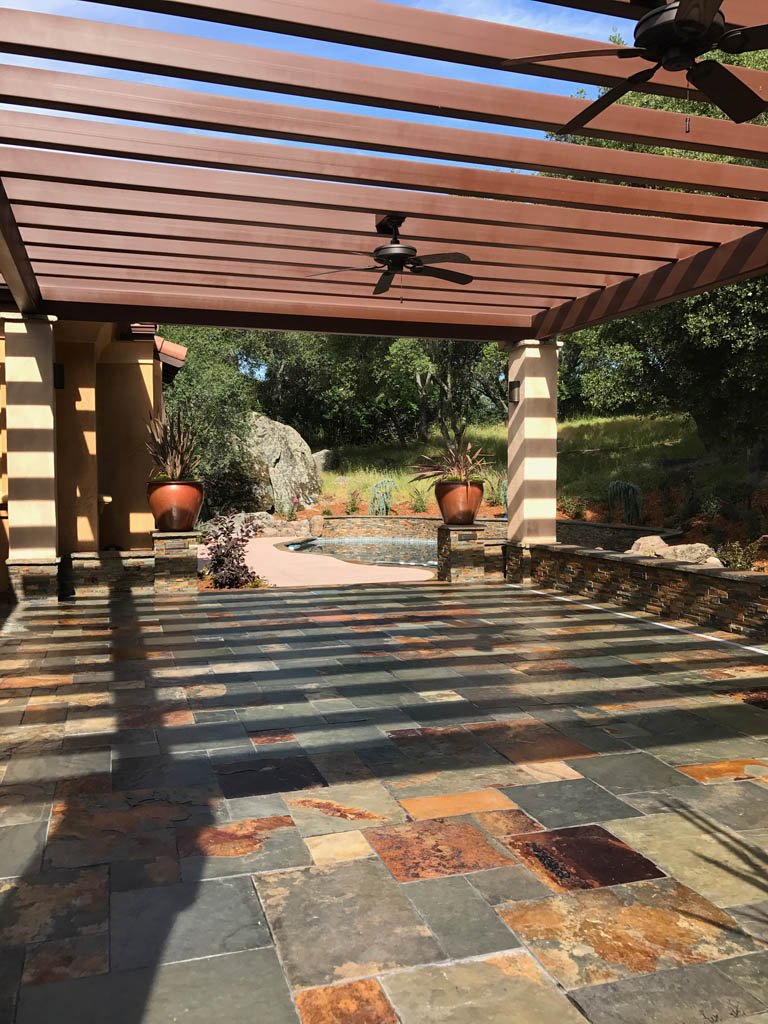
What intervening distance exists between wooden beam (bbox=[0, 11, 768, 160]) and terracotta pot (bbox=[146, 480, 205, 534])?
18.2ft

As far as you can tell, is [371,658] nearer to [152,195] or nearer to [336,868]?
[336,868]

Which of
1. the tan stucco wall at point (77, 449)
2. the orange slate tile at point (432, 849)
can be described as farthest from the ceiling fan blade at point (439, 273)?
the tan stucco wall at point (77, 449)

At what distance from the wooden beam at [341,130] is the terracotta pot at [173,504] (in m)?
4.99

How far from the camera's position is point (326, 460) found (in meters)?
25.5

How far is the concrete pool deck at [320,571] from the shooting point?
444 inches

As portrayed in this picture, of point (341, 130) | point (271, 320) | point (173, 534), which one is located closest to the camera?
point (341, 130)

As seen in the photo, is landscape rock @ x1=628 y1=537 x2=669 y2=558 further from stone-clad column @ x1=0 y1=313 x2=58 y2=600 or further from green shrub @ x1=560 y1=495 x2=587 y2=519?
stone-clad column @ x1=0 y1=313 x2=58 y2=600

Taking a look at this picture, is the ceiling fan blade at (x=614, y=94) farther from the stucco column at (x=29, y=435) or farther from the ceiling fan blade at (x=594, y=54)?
the stucco column at (x=29, y=435)

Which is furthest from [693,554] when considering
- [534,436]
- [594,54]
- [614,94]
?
[594,54]

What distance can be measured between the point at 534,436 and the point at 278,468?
41.2ft

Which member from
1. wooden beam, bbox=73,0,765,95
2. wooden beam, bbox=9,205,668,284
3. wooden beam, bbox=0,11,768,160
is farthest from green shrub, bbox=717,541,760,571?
wooden beam, bbox=73,0,765,95

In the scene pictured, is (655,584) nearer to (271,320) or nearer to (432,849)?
(271,320)

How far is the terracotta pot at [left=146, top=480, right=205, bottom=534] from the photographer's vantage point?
931 cm

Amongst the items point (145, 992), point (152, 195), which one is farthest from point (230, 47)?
point (145, 992)
